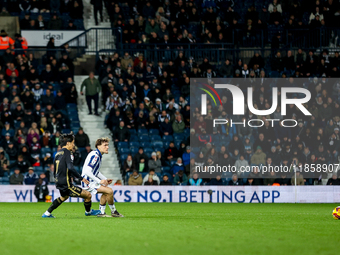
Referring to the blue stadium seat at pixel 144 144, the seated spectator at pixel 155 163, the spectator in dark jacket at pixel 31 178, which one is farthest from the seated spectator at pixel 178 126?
the spectator in dark jacket at pixel 31 178

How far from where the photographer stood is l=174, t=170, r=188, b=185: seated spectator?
26.2 meters

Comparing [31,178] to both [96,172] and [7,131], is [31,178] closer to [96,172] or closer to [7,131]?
[7,131]

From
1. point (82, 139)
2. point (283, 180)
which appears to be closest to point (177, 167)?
point (82, 139)

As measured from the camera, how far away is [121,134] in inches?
1101

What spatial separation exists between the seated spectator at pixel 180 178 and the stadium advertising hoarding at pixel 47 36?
35.4 ft

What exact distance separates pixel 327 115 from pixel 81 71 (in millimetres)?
12853

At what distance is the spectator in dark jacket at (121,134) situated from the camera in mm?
27891

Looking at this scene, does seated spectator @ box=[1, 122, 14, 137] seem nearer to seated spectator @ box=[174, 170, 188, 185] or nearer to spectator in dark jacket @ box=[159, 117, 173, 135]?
spectator in dark jacket @ box=[159, 117, 173, 135]

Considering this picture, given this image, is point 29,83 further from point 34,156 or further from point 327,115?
point 327,115

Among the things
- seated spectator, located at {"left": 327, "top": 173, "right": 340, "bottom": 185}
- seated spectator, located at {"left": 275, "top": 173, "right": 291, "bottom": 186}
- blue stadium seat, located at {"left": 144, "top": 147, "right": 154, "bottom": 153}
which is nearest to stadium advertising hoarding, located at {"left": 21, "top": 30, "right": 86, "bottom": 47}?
blue stadium seat, located at {"left": 144, "top": 147, "right": 154, "bottom": 153}

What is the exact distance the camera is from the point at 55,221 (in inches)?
527

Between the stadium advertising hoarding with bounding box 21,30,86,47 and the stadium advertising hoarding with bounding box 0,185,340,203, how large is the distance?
1053 centimetres

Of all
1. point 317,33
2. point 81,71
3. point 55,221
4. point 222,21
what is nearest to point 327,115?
point 317,33

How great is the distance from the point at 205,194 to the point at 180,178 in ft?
4.87
